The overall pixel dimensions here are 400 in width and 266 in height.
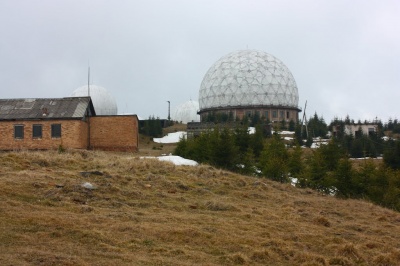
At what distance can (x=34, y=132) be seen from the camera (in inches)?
1484

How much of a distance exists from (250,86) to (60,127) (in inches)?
1781

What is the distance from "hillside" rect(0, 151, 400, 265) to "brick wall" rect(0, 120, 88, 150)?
1629 centimetres

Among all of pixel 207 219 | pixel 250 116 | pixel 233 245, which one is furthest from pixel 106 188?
pixel 250 116

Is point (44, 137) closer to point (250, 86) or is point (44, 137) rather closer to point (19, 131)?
point (19, 131)

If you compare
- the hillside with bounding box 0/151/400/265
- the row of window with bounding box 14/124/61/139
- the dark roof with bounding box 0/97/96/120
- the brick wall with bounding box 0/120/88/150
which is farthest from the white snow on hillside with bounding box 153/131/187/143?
the hillside with bounding box 0/151/400/265

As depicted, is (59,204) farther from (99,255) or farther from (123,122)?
(123,122)

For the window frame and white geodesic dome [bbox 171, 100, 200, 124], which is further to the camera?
white geodesic dome [bbox 171, 100, 200, 124]

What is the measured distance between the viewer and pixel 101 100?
81.1 m

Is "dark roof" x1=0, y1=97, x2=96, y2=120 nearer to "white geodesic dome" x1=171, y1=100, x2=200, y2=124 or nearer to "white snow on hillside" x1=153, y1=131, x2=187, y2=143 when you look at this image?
"white snow on hillside" x1=153, y1=131, x2=187, y2=143

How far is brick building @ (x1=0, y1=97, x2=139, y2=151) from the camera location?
123ft

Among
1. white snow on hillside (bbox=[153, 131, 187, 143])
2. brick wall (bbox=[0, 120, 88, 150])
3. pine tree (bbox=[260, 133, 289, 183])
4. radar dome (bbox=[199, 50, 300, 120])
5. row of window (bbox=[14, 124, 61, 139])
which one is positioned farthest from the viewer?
radar dome (bbox=[199, 50, 300, 120])

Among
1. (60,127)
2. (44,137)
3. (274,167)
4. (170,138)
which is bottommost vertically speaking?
(274,167)

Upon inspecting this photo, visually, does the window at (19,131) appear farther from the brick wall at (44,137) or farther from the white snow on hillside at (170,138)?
the white snow on hillside at (170,138)

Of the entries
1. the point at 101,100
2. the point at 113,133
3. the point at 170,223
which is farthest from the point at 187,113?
the point at 170,223
